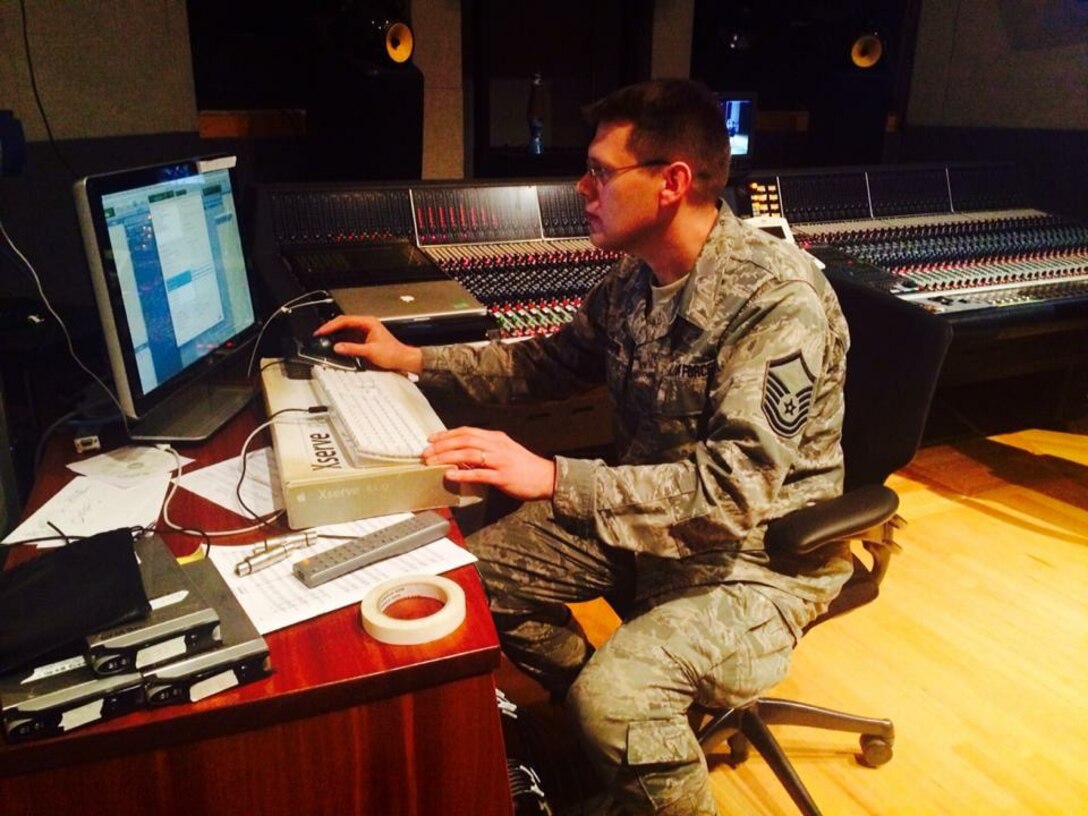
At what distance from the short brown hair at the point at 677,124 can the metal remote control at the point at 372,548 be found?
681 mm

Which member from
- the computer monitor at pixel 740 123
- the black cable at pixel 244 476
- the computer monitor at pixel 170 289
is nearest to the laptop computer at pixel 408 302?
the computer monitor at pixel 170 289

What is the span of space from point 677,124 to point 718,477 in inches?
22.2

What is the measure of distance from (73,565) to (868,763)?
5.18ft

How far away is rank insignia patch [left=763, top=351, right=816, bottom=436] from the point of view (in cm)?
124

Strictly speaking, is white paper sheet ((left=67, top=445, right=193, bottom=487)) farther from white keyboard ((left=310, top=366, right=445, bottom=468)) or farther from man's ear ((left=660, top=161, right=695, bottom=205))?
man's ear ((left=660, top=161, right=695, bottom=205))

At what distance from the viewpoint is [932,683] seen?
2.08 metres

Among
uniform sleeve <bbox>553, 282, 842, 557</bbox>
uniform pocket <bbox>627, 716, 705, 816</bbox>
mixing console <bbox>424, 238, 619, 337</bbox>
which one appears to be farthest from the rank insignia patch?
mixing console <bbox>424, 238, 619, 337</bbox>

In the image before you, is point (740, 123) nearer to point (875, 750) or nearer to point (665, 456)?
point (665, 456)

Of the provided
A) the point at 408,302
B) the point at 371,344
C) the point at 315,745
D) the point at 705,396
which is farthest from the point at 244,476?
the point at 705,396

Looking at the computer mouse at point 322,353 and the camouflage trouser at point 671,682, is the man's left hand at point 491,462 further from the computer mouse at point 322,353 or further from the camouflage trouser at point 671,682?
the computer mouse at point 322,353

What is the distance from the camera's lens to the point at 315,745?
917mm

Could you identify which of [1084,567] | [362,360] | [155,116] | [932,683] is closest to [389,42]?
[155,116]

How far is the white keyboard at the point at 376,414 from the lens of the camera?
119 cm

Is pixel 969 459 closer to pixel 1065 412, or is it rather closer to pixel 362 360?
pixel 1065 412
